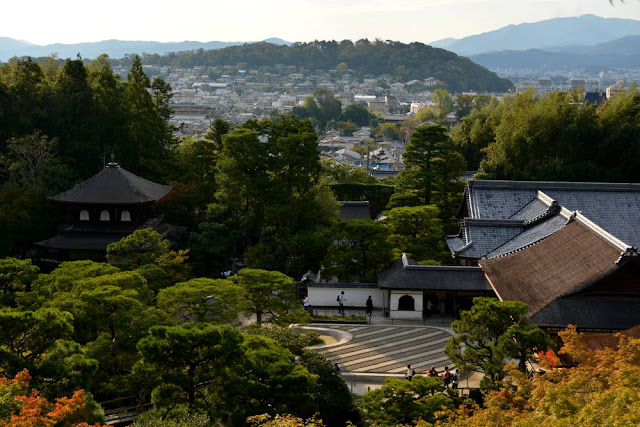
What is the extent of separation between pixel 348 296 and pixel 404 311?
76.9 inches

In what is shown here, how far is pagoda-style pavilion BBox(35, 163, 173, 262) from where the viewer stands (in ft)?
80.9

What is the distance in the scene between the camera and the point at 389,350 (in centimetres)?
1880

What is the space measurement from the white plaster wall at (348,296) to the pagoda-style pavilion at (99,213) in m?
7.76

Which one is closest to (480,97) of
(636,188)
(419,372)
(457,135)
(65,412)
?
(457,135)

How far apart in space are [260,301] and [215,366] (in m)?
5.72

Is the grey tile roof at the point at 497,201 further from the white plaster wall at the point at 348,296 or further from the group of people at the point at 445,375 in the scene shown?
the group of people at the point at 445,375

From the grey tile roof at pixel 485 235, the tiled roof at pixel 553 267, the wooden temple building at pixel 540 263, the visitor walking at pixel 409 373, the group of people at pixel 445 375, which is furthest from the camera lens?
the grey tile roof at pixel 485 235

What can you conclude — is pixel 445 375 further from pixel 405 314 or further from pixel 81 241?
pixel 81 241

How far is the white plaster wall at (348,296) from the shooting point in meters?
22.0

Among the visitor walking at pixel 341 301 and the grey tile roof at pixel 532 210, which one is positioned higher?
the grey tile roof at pixel 532 210

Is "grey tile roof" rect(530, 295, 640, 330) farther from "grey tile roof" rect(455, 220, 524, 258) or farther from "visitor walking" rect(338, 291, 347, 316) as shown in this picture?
"visitor walking" rect(338, 291, 347, 316)

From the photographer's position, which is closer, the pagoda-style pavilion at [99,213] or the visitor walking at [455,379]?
the visitor walking at [455,379]

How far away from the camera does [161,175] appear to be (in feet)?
101

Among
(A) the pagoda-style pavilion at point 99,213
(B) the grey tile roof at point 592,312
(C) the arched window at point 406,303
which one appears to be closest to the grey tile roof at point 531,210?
(C) the arched window at point 406,303
